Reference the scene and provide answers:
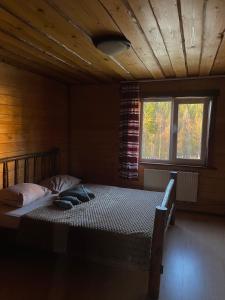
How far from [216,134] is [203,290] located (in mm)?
2368

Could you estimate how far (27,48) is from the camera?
251cm

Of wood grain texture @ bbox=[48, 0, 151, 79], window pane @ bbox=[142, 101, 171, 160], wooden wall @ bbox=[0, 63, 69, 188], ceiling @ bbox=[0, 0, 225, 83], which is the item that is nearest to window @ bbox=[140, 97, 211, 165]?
window pane @ bbox=[142, 101, 171, 160]

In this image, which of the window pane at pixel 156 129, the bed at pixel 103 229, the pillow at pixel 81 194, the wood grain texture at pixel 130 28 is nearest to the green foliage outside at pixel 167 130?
the window pane at pixel 156 129

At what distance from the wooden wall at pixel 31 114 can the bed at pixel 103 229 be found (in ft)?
3.24

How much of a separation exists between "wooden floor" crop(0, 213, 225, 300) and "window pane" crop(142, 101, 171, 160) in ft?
5.51

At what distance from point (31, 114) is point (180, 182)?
8.50 ft

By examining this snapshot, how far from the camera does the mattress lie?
2.08 metres

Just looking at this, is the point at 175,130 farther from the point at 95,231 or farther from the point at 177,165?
the point at 95,231

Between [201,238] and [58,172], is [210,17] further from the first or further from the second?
[58,172]

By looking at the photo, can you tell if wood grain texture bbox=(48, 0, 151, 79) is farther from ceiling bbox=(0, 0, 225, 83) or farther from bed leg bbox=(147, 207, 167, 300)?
bed leg bbox=(147, 207, 167, 300)

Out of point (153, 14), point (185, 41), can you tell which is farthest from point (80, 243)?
point (185, 41)

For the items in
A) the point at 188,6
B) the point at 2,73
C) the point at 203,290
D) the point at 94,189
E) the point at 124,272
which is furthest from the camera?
the point at 94,189

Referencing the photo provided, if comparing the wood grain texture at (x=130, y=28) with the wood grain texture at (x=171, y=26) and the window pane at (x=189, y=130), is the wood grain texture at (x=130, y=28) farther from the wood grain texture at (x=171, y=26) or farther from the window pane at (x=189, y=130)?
the window pane at (x=189, y=130)

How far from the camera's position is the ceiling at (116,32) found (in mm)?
1636
